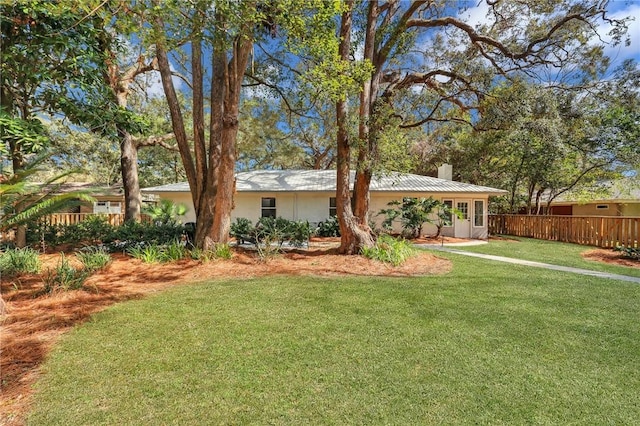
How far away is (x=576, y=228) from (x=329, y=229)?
464 inches

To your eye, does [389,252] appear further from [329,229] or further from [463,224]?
[463,224]

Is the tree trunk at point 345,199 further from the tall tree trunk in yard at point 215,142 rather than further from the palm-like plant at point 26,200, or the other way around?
the palm-like plant at point 26,200

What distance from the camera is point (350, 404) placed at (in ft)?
8.85

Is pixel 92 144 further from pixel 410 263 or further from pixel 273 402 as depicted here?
pixel 273 402

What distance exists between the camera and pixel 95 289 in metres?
6.04

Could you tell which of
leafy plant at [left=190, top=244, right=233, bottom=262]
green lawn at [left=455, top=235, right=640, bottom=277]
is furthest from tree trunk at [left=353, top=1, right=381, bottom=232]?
green lawn at [left=455, top=235, right=640, bottom=277]

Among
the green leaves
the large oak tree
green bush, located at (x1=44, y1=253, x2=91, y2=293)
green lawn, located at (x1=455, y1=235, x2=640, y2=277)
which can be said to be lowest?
green lawn, located at (x1=455, y1=235, x2=640, y2=277)

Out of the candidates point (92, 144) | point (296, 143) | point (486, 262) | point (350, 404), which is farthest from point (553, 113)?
point (92, 144)

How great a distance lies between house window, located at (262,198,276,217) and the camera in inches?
663

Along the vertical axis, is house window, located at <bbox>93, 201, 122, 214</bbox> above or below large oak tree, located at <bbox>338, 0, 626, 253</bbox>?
below

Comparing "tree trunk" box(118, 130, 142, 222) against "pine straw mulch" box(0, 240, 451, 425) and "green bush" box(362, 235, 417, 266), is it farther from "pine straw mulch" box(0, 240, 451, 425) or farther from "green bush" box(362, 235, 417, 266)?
"green bush" box(362, 235, 417, 266)

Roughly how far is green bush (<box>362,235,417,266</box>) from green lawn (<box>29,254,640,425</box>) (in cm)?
290

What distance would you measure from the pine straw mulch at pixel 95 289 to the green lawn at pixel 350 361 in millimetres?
Answer: 212

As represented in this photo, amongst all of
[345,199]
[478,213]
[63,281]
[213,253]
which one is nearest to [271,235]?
[213,253]
